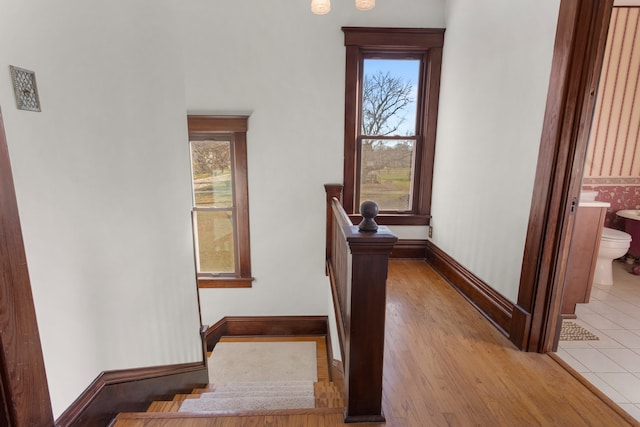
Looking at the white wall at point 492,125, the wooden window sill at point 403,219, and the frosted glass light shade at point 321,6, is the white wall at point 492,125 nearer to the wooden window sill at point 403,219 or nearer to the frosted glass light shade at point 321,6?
the wooden window sill at point 403,219

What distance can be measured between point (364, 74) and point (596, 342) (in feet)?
9.57

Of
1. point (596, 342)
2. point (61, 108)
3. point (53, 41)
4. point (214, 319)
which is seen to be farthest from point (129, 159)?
point (596, 342)

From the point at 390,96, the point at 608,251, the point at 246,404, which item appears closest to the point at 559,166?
the point at 390,96

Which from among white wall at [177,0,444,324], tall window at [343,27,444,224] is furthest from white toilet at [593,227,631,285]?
white wall at [177,0,444,324]

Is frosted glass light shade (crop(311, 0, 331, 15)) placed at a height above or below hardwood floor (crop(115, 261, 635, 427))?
above

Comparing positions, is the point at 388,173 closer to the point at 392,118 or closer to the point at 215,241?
the point at 392,118

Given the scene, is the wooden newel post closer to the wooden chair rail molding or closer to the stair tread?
the wooden chair rail molding

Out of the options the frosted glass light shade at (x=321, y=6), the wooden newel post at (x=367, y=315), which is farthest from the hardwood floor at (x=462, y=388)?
the frosted glass light shade at (x=321, y=6)

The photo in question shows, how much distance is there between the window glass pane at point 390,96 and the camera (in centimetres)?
338

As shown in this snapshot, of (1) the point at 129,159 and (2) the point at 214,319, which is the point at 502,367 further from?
(2) the point at 214,319

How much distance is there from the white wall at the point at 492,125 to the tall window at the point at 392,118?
0.21 meters

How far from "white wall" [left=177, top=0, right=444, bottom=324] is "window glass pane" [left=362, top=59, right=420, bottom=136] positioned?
1.00 feet

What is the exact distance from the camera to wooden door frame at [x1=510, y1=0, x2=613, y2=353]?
64.4 inches

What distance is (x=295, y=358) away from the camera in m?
3.46
